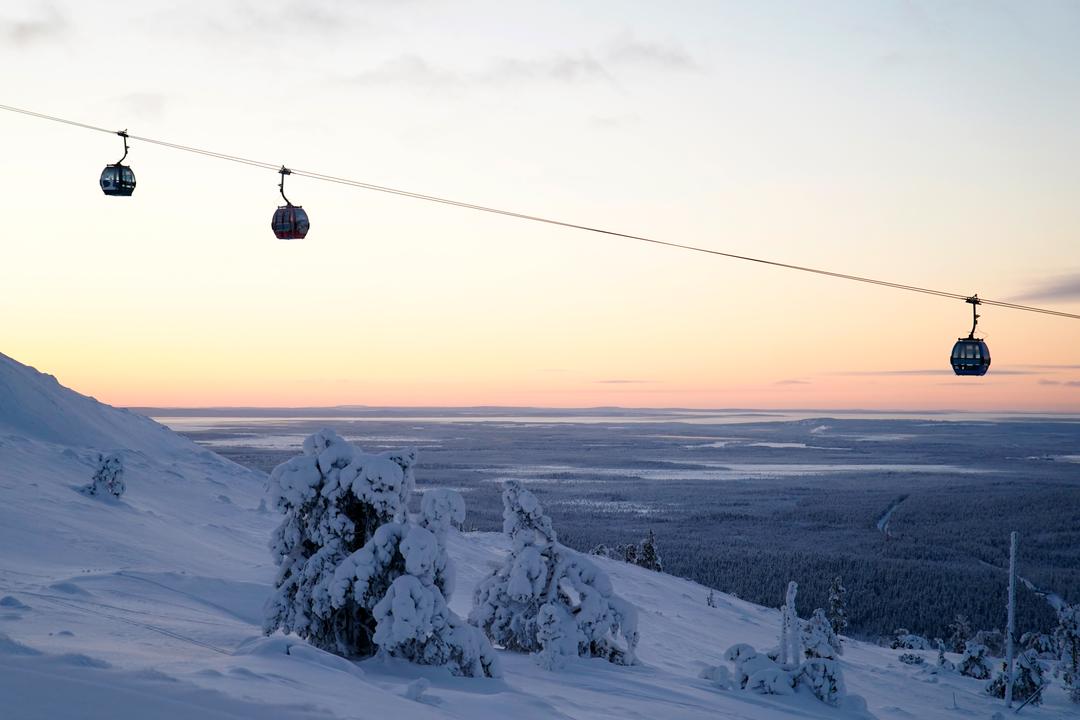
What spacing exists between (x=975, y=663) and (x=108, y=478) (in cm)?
2661

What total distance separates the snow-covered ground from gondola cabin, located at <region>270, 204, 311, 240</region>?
6.62m

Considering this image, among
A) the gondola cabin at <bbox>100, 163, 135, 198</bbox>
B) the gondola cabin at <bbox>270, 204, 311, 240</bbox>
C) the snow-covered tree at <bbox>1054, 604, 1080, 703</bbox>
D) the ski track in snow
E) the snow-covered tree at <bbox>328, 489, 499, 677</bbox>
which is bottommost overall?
the snow-covered tree at <bbox>1054, 604, 1080, 703</bbox>

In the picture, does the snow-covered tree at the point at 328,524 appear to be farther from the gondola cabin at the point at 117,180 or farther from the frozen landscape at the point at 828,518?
the frozen landscape at the point at 828,518

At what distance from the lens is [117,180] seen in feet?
56.5

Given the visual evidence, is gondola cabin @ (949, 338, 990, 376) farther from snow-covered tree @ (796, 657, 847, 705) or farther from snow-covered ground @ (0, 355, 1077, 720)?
snow-covered ground @ (0, 355, 1077, 720)

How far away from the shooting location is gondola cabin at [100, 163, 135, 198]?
56.2ft

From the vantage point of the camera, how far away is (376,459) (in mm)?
12484

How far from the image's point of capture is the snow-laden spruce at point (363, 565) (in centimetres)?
1201

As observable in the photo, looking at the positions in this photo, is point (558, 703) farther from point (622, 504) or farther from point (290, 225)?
point (622, 504)

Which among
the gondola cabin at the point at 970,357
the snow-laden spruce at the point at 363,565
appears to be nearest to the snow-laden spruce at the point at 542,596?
the snow-laden spruce at the point at 363,565

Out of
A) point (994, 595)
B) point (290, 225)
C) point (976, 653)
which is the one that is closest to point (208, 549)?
point (290, 225)

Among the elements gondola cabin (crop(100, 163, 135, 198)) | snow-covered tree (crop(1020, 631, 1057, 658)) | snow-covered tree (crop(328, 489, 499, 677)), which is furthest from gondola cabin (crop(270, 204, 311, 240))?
snow-covered tree (crop(1020, 631, 1057, 658))

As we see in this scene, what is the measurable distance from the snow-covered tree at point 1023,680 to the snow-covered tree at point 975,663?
2914mm

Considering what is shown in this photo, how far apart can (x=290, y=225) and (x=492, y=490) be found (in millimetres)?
82221
